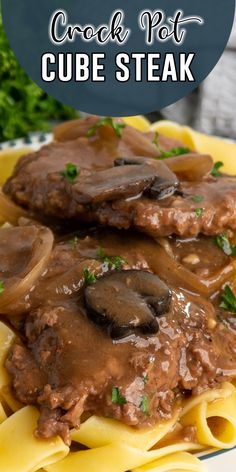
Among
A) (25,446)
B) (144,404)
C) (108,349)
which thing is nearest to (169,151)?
(108,349)

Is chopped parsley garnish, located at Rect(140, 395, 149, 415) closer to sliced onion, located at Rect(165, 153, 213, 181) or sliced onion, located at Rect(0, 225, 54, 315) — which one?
sliced onion, located at Rect(0, 225, 54, 315)

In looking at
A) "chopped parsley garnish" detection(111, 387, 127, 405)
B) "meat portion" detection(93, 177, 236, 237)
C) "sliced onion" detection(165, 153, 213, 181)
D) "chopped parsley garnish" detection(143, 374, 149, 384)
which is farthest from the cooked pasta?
"sliced onion" detection(165, 153, 213, 181)

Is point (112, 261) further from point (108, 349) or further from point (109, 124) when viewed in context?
point (109, 124)

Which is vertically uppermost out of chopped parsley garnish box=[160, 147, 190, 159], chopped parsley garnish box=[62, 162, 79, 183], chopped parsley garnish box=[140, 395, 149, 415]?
chopped parsley garnish box=[62, 162, 79, 183]

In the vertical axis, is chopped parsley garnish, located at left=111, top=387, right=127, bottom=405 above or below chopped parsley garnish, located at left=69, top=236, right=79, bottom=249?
below

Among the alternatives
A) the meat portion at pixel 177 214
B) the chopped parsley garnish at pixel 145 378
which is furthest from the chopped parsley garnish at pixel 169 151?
the chopped parsley garnish at pixel 145 378

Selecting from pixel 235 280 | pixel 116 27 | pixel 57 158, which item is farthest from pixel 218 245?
pixel 116 27

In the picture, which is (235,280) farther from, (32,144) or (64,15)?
(32,144)
